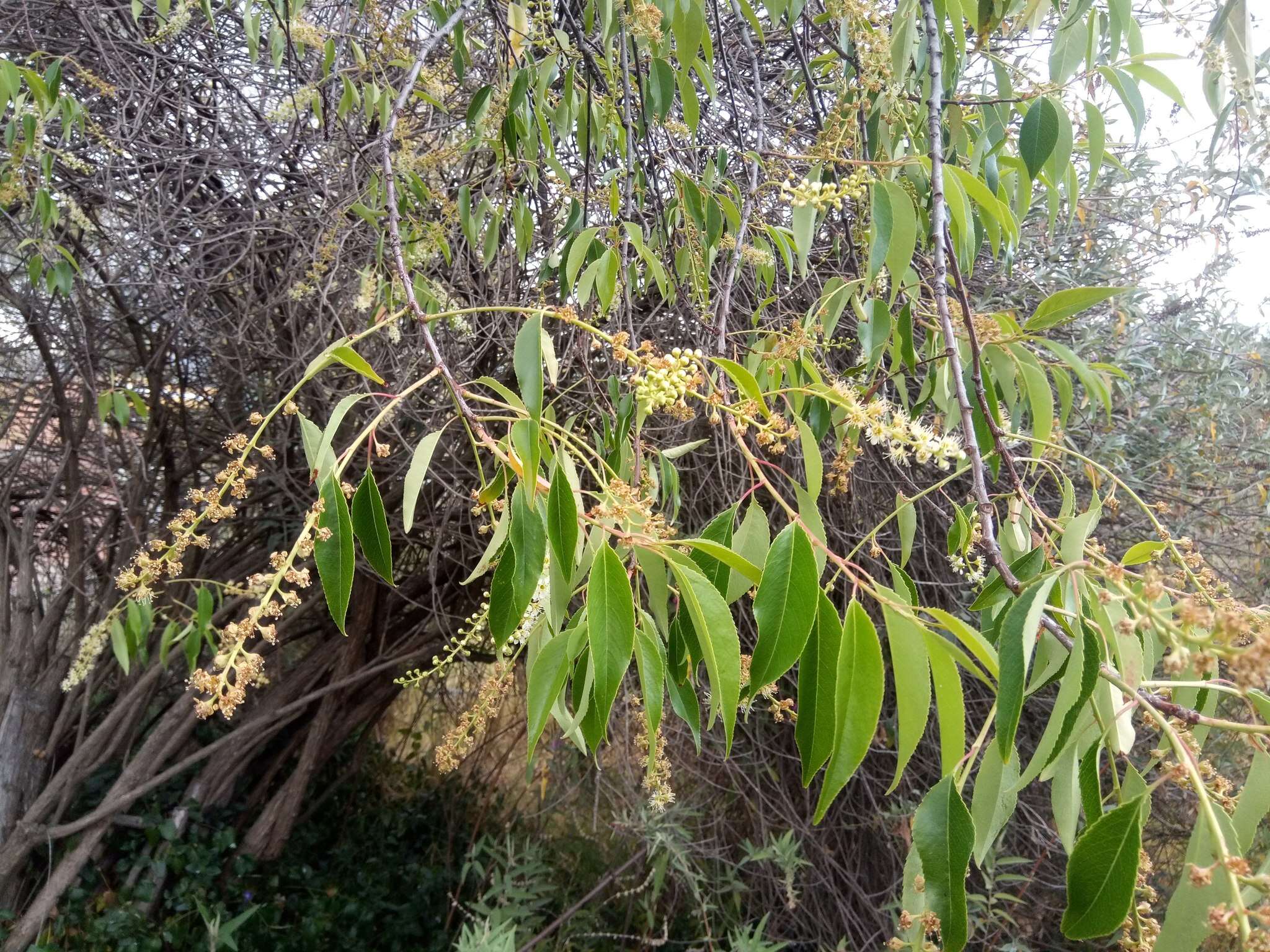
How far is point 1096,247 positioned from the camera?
2084 millimetres

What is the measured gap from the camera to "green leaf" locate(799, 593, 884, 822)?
0.45m

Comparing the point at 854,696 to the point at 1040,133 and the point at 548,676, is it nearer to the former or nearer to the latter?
the point at 548,676

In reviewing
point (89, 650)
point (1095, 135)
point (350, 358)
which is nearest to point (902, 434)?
point (350, 358)

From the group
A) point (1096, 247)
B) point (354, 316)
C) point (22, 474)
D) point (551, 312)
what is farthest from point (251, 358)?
point (1096, 247)

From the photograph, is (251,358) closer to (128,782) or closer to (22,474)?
(22,474)

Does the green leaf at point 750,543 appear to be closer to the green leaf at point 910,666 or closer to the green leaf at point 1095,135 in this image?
the green leaf at point 910,666

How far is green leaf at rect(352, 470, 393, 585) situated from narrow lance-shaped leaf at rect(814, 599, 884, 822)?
1.08 feet

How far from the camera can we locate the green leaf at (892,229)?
29.8 inches

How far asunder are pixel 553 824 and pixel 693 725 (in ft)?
9.46

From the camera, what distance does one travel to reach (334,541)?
0.53 m

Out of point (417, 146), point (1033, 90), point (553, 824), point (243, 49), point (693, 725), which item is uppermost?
point (243, 49)

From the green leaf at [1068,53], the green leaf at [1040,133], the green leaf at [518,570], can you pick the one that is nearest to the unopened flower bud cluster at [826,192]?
the green leaf at [1040,133]

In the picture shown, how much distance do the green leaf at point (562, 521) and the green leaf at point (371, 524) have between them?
14 cm

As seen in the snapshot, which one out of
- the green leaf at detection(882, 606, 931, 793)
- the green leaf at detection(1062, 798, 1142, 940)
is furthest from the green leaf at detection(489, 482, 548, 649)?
the green leaf at detection(1062, 798, 1142, 940)
